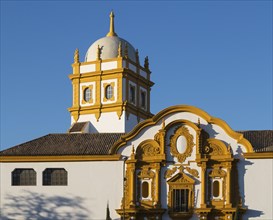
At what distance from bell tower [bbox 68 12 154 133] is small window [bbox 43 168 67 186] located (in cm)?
1930

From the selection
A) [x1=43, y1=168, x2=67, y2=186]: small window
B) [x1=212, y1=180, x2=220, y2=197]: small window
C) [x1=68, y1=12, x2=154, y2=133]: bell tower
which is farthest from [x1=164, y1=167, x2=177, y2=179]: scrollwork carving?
[x1=68, y1=12, x2=154, y2=133]: bell tower

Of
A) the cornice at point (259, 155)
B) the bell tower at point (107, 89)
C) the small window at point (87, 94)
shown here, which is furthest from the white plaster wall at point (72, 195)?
the small window at point (87, 94)

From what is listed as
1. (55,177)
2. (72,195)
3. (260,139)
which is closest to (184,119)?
(260,139)

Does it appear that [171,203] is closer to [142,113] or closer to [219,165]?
[219,165]

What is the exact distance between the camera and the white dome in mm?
92312

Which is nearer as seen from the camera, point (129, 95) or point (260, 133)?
point (260, 133)

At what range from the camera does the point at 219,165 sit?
6675 cm

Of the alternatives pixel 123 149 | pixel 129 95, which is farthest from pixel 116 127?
pixel 123 149

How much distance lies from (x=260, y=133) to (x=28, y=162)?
18.0 metres

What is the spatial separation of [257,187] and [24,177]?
1782cm

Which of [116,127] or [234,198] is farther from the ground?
[116,127]

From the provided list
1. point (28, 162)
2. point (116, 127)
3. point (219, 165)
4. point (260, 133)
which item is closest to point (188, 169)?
point (219, 165)

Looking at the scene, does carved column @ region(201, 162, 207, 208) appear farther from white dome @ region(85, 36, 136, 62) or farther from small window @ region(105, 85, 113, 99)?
white dome @ region(85, 36, 136, 62)

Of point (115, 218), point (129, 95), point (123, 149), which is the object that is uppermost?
point (129, 95)
